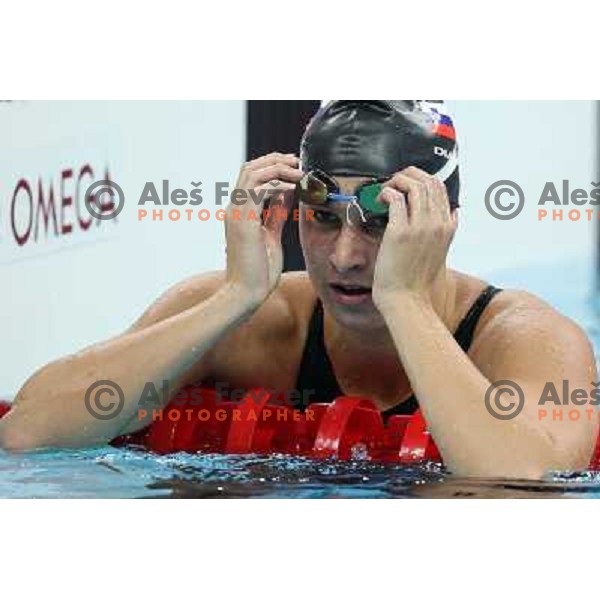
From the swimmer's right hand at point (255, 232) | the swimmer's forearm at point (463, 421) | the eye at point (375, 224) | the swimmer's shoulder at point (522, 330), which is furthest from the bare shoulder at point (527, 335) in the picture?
the swimmer's right hand at point (255, 232)

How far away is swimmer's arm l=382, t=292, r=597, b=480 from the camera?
2992 mm

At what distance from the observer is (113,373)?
3.42 m

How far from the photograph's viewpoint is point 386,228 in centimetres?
320

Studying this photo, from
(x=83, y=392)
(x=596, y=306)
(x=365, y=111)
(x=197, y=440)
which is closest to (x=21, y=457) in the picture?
(x=83, y=392)

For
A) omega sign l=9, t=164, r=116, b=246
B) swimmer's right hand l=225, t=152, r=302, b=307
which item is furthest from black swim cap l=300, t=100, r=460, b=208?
omega sign l=9, t=164, r=116, b=246

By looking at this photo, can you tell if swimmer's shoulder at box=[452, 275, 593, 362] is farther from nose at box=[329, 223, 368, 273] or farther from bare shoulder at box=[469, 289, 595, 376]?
nose at box=[329, 223, 368, 273]

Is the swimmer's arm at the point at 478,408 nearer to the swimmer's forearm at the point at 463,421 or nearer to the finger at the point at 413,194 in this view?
the swimmer's forearm at the point at 463,421

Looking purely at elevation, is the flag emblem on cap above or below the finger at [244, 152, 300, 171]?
above

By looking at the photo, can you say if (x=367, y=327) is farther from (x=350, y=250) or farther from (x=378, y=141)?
(x=378, y=141)

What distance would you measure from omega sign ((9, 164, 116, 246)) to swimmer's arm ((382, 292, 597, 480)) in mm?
1795

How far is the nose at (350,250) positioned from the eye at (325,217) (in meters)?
0.03

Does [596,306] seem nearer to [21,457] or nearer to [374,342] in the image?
[374,342]

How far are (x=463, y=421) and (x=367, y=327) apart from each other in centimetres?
64

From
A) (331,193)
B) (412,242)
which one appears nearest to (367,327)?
(331,193)
